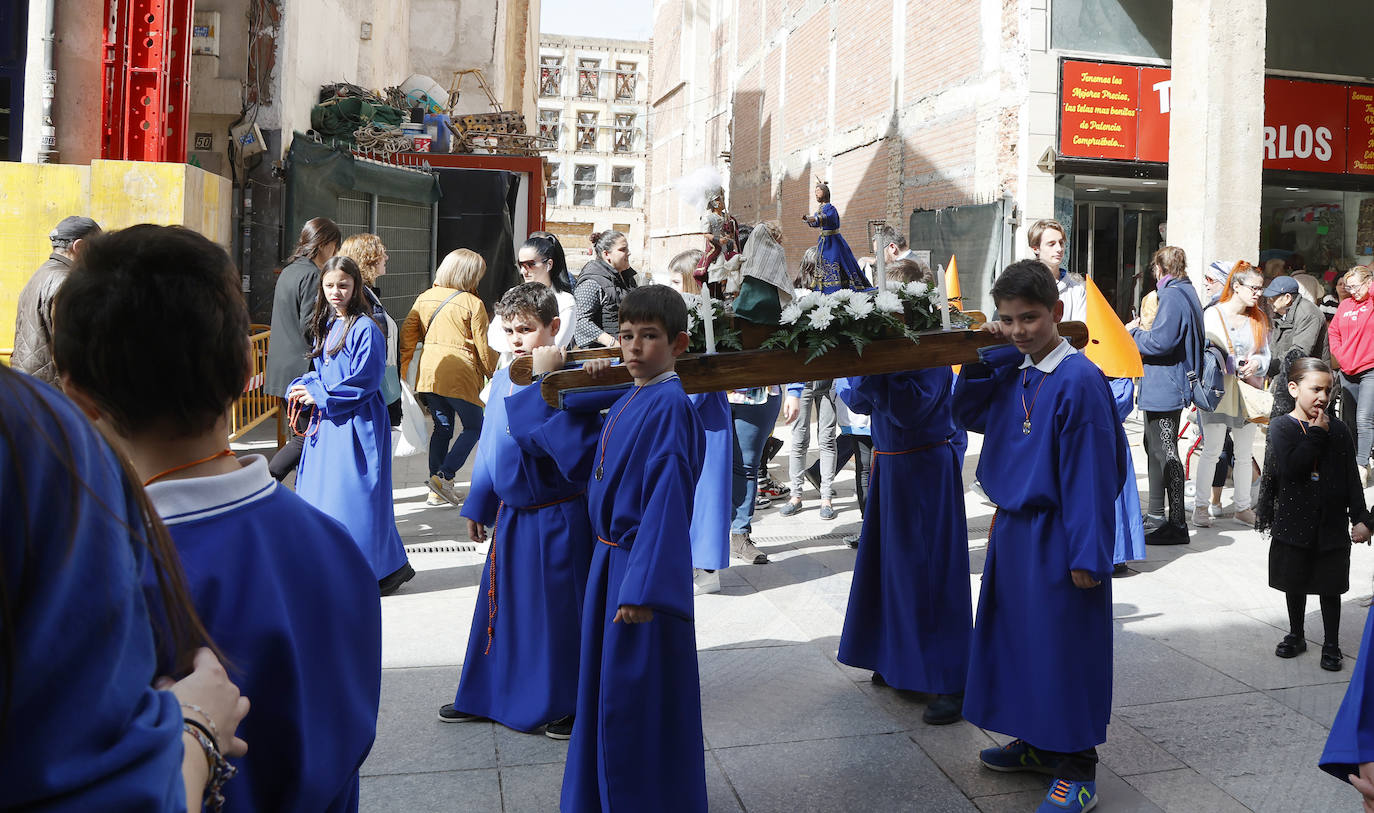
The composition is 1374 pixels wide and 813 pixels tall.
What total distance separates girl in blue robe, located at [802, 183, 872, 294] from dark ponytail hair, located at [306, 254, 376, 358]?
2515mm

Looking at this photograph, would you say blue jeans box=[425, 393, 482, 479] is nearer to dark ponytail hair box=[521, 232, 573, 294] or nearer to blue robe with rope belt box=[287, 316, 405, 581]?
dark ponytail hair box=[521, 232, 573, 294]

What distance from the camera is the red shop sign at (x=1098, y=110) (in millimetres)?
14562

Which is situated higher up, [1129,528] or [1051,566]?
[1051,566]

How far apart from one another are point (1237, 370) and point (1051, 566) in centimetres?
516

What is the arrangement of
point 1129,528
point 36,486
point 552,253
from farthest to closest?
point 552,253 → point 1129,528 → point 36,486

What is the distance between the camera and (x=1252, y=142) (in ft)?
39.5

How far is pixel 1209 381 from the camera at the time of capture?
8172 mm

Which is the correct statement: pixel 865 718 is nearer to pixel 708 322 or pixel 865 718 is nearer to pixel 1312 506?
pixel 708 322

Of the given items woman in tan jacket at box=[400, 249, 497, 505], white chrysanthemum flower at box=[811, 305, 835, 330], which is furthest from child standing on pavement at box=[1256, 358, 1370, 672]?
woman in tan jacket at box=[400, 249, 497, 505]

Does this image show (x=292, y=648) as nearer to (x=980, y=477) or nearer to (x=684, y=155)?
(x=980, y=477)

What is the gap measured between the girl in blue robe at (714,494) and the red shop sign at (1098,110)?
9740 mm

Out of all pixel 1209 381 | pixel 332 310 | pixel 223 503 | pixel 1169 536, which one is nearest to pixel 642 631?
pixel 223 503

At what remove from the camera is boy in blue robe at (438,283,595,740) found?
452 centimetres

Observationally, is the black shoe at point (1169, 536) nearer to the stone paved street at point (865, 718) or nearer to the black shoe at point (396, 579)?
the stone paved street at point (865, 718)
